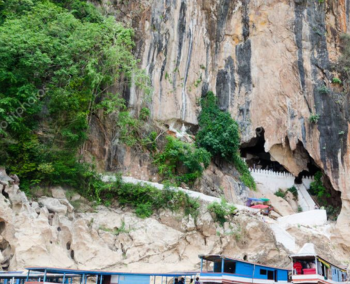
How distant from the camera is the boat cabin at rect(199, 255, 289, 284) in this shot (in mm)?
15820

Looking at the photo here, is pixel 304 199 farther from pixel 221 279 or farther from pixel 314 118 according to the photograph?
pixel 221 279

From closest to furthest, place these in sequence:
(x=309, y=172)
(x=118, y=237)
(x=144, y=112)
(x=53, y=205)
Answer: (x=53, y=205) < (x=118, y=237) < (x=144, y=112) < (x=309, y=172)

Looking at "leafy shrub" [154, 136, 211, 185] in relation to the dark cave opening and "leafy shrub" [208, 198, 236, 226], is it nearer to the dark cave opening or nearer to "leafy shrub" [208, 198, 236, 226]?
"leafy shrub" [208, 198, 236, 226]

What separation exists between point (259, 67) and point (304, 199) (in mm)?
8991

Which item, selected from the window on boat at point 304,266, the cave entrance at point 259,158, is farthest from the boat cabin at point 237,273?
the cave entrance at point 259,158

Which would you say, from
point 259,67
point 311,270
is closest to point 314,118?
point 259,67

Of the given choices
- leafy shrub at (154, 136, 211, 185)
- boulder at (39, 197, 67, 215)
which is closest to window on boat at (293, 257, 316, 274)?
leafy shrub at (154, 136, 211, 185)

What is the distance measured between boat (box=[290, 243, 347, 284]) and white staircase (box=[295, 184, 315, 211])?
11.4 m

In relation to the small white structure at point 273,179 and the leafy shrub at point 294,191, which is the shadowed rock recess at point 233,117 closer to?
the leafy shrub at point 294,191

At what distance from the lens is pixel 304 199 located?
29.9 meters

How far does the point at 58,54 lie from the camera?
2231 centimetres

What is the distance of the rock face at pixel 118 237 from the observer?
1809cm

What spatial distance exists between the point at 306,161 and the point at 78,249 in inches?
663

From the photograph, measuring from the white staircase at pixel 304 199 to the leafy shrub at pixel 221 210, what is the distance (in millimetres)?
8572
